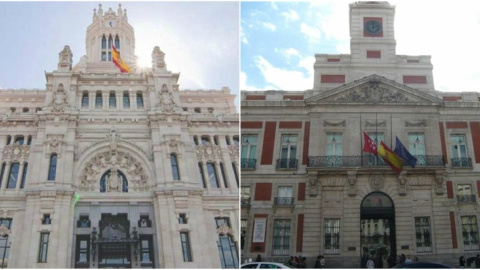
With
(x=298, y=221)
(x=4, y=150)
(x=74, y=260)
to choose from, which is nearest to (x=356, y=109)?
(x=298, y=221)

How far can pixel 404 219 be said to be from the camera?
→ 27062 millimetres

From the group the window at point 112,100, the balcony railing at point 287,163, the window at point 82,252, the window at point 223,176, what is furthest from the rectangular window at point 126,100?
the balcony railing at point 287,163

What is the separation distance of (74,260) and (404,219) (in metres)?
16.8

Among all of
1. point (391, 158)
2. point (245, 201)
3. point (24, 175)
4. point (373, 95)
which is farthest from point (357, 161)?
point (24, 175)

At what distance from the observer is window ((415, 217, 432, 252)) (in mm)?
26666

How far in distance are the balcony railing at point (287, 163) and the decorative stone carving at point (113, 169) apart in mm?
→ 7661

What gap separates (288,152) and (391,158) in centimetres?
546

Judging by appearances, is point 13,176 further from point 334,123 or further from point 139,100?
point 334,123

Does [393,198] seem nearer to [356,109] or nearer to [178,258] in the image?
[356,109]

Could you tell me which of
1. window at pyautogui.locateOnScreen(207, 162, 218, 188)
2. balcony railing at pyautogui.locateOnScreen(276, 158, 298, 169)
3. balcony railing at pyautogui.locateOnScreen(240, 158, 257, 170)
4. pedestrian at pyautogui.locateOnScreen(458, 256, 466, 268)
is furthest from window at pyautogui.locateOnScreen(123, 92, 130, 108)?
pedestrian at pyautogui.locateOnScreen(458, 256, 466, 268)

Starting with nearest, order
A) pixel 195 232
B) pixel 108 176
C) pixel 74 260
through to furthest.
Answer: pixel 74 260 < pixel 195 232 < pixel 108 176

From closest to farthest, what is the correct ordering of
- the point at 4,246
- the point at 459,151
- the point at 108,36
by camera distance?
the point at 4,246
the point at 459,151
the point at 108,36

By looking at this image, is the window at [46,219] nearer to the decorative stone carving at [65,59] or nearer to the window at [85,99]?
the window at [85,99]

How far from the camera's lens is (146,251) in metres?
27.3
